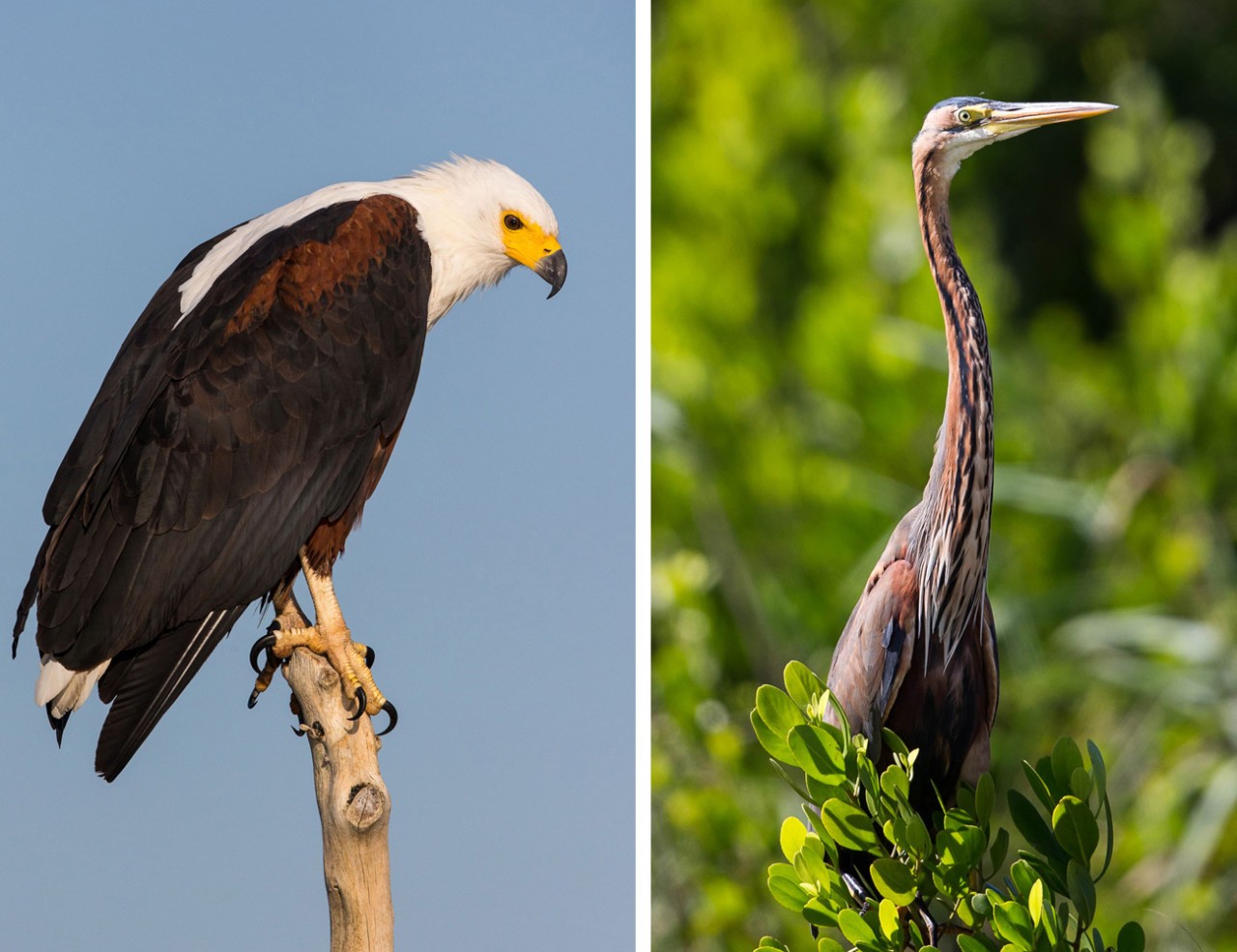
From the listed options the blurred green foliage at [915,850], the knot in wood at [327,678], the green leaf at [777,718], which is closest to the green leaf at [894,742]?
the blurred green foliage at [915,850]

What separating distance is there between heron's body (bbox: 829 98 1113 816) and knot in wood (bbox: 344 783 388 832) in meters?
0.66

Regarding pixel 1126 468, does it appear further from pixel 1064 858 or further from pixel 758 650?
pixel 1064 858

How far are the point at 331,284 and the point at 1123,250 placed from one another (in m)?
1.41

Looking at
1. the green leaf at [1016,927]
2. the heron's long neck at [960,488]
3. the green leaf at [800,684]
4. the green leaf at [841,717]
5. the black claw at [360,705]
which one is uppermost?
the heron's long neck at [960,488]

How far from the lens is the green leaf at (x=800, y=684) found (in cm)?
148

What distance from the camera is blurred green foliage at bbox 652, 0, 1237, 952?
2213 millimetres

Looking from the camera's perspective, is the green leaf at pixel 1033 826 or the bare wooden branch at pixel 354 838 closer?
the green leaf at pixel 1033 826

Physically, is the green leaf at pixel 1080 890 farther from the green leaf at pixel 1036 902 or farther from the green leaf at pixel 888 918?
the green leaf at pixel 888 918

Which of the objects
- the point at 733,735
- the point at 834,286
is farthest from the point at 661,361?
the point at 733,735

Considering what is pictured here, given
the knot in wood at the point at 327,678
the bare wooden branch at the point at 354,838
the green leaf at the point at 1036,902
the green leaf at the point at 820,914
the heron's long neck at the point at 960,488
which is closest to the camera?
the green leaf at the point at 1036,902

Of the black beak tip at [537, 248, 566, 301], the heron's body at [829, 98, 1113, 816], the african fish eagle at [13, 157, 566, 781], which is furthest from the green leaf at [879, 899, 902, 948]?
the black beak tip at [537, 248, 566, 301]

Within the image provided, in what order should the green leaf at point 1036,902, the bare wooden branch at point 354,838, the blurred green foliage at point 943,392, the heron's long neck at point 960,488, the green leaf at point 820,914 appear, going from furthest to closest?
the blurred green foliage at point 943,392
the bare wooden branch at point 354,838
the heron's long neck at point 960,488
the green leaf at point 820,914
the green leaf at point 1036,902

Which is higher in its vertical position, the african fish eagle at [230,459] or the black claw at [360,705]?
the african fish eagle at [230,459]

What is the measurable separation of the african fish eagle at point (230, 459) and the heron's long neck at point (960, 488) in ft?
2.80
